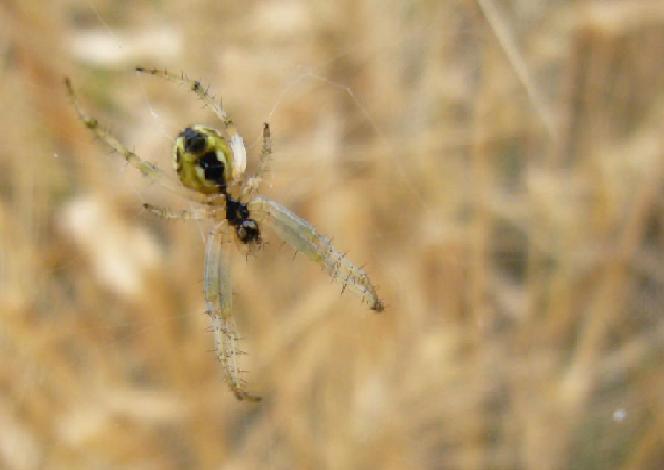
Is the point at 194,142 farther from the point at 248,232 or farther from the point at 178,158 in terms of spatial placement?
the point at 248,232

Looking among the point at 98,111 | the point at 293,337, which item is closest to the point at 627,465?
the point at 293,337

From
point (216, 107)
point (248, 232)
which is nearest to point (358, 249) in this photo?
point (248, 232)

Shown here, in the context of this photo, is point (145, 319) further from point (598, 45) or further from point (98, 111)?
point (598, 45)

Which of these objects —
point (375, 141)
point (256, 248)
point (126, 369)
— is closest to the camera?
point (256, 248)

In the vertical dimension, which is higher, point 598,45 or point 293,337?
point 598,45

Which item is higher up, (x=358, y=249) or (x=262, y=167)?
(x=358, y=249)

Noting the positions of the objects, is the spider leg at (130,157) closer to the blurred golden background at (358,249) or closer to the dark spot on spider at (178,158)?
the dark spot on spider at (178,158)

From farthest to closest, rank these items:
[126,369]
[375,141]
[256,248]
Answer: [126,369], [375,141], [256,248]
